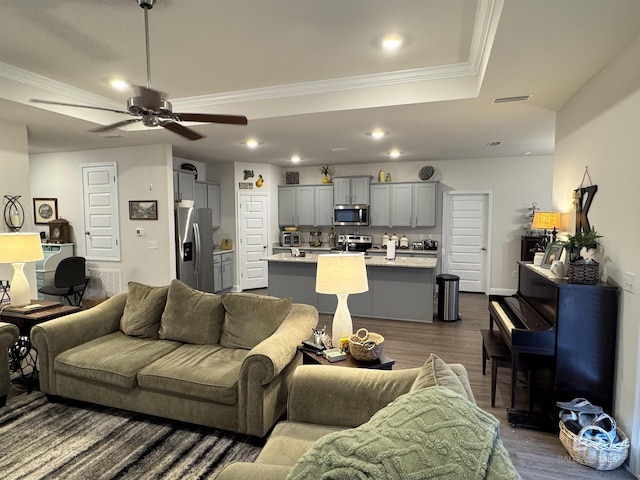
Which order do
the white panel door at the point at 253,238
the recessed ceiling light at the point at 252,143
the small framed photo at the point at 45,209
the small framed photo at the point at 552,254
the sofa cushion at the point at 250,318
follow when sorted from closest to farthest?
the sofa cushion at the point at 250,318 < the small framed photo at the point at 552,254 < the recessed ceiling light at the point at 252,143 < the small framed photo at the point at 45,209 < the white panel door at the point at 253,238

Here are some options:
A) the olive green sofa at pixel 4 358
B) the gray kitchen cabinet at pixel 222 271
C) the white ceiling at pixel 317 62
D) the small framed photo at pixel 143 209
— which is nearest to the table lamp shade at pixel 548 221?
the white ceiling at pixel 317 62

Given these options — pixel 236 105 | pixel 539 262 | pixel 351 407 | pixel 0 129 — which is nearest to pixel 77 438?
pixel 351 407

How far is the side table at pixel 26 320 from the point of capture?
3.17 meters

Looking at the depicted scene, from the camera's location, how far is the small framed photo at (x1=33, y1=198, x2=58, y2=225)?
6.21m

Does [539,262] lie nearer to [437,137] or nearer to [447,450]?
[437,137]

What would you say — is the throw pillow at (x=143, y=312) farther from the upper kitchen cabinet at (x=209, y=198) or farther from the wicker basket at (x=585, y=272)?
the upper kitchen cabinet at (x=209, y=198)

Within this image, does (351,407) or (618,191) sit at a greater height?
(618,191)

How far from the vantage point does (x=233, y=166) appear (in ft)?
23.8

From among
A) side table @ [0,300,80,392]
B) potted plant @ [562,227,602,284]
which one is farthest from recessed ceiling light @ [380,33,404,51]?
side table @ [0,300,80,392]

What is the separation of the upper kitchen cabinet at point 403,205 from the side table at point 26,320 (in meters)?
5.29

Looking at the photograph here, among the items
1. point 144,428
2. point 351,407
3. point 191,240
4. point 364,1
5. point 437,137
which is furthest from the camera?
point 191,240

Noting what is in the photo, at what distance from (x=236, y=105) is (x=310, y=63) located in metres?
1.20

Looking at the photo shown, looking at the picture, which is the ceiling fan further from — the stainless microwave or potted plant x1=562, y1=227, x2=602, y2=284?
the stainless microwave

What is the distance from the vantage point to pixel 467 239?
7.11 m
